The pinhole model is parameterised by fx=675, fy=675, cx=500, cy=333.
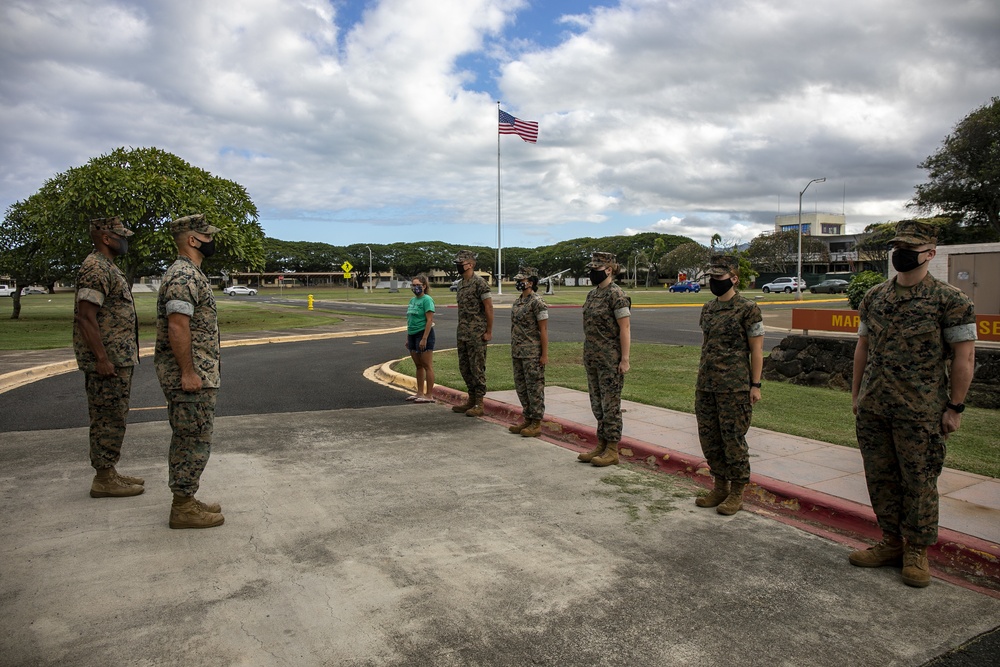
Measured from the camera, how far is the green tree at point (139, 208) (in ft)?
70.2

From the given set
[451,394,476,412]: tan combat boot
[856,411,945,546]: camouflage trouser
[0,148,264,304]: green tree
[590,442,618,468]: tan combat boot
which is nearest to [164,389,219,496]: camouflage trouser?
[590,442,618,468]: tan combat boot

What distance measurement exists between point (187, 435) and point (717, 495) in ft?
12.3

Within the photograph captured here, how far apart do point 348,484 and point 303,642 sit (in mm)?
2432

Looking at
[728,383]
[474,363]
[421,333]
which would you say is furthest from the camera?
[421,333]

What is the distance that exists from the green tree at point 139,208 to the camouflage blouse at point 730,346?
19677mm

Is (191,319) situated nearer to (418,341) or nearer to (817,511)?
(817,511)

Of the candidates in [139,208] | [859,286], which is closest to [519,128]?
[139,208]

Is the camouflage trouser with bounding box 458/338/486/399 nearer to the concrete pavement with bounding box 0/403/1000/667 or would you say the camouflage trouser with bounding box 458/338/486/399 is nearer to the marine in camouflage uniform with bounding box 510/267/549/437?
the marine in camouflage uniform with bounding box 510/267/549/437

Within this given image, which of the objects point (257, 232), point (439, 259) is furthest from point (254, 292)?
point (439, 259)

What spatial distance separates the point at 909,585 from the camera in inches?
148

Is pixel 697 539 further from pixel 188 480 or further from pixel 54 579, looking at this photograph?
pixel 54 579

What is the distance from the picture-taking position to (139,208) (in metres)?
21.7

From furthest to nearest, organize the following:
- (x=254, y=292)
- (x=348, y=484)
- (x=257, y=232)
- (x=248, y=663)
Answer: (x=254, y=292) < (x=257, y=232) < (x=348, y=484) < (x=248, y=663)

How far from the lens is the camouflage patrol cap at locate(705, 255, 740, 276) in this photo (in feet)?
16.0
